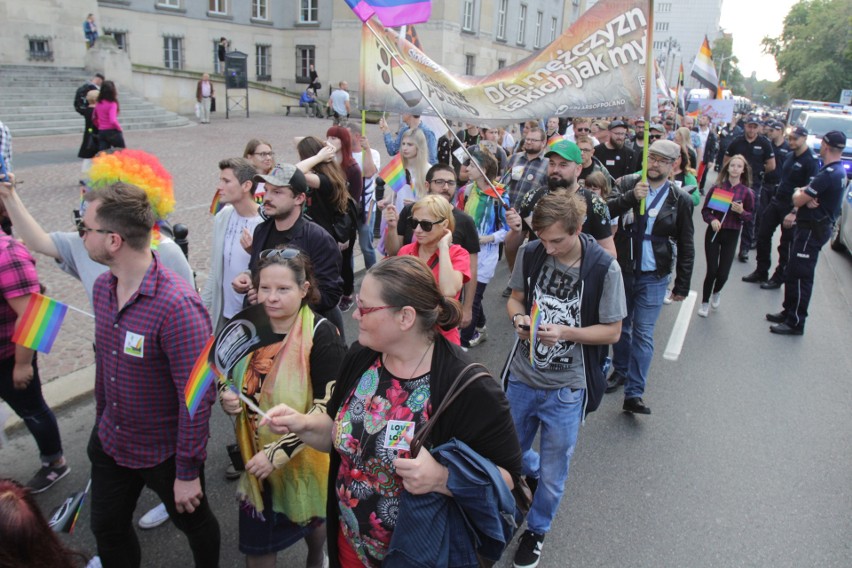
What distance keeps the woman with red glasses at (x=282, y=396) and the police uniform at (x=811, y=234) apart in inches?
248

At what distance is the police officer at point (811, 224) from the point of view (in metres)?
6.98

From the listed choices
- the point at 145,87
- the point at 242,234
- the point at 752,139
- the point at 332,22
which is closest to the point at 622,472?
the point at 242,234

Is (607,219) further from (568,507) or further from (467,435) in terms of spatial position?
(467,435)

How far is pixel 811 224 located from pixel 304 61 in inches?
1413

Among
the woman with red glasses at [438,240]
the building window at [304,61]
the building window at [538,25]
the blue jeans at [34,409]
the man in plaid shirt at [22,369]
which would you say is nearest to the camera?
the man in plaid shirt at [22,369]

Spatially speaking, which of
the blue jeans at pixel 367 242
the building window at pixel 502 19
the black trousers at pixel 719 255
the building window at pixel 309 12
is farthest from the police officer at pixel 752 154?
the building window at pixel 502 19

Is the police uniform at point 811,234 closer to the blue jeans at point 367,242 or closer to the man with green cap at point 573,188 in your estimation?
the man with green cap at point 573,188

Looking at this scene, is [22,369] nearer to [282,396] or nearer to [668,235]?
[282,396]

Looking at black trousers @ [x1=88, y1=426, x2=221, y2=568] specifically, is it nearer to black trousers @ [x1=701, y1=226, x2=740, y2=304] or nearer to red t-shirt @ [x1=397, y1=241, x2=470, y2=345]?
red t-shirt @ [x1=397, y1=241, x2=470, y2=345]

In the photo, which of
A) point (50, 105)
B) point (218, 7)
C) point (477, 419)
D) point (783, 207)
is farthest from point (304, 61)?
point (477, 419)

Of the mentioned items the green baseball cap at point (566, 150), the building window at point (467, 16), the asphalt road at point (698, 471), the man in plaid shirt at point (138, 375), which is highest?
the building window at point (467, 16)

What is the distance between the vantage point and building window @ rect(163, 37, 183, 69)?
32.6 meters

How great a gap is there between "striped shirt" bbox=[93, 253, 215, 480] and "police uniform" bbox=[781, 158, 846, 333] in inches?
266

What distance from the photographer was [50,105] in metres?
19.5
